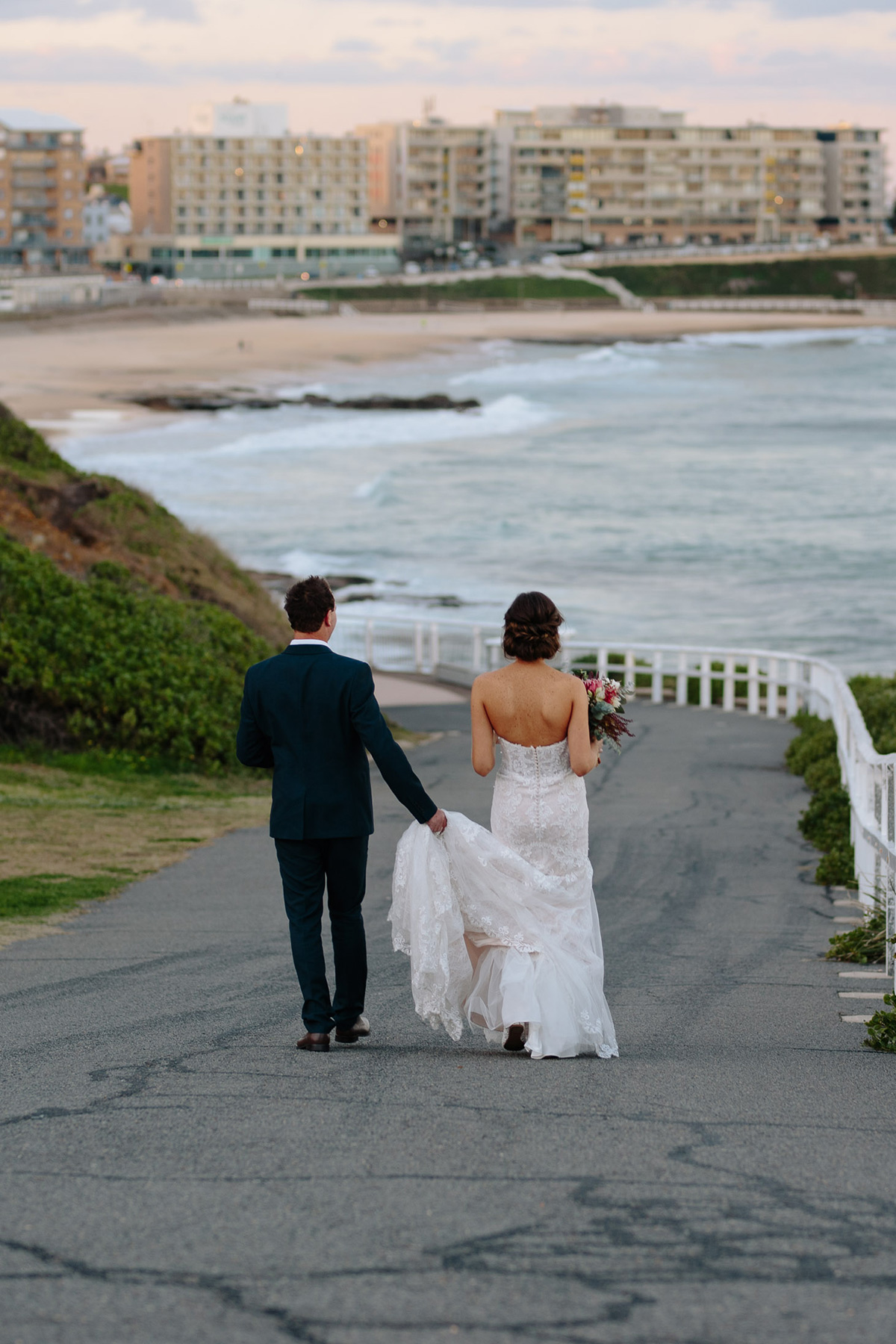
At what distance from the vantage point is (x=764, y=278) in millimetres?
161625

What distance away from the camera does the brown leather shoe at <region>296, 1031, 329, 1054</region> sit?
5.92 meters

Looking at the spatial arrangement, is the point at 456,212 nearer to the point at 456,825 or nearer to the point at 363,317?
the point at 363,317

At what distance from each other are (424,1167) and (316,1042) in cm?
159

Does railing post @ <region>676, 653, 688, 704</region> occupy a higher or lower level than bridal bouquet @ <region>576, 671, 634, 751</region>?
lower

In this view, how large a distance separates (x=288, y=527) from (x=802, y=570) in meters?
16.5

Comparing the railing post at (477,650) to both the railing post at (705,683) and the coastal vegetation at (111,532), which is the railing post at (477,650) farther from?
the railing post at (705,683)

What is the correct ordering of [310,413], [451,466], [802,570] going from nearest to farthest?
[802,570] < [451,466] < [310,413]

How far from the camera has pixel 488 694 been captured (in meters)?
5.98

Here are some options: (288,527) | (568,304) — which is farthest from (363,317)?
(288,527)

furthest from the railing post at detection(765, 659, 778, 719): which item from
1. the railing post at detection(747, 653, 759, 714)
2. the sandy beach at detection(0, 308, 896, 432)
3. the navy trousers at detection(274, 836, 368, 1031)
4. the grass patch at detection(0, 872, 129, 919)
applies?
the sandy beach at detection(0, 308, 896, 432)

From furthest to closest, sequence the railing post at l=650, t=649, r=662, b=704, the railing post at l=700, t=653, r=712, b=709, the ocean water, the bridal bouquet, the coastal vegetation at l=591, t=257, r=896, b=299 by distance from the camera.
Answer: the coastal vegetation at l=591, t=257, r=896, b=299, the ocean water, the railing post at l=650, t=649, r=662, b=704, the railing post at l=700, t=653, r=712, b=709, the bridal bouquet

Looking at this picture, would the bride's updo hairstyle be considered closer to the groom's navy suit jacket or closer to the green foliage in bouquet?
the groom's navy suit jacket

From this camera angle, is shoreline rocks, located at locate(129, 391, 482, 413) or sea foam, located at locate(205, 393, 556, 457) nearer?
sea foam, located at locate(205, 393, 556, 457)

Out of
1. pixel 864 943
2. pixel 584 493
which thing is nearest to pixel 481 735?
pixel 864 943
